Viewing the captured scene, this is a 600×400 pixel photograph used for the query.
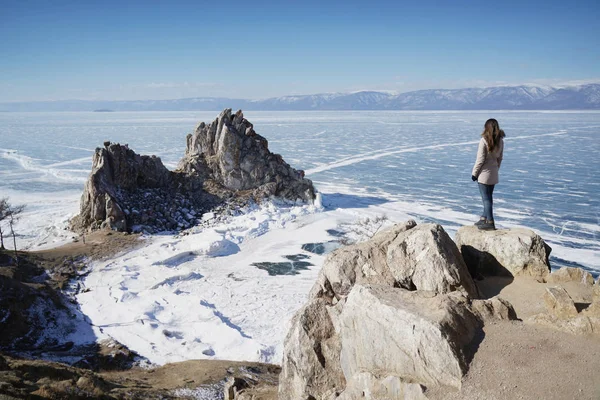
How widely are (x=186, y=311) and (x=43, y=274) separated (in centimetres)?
901

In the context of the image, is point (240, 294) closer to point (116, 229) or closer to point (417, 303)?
point (116, 229)

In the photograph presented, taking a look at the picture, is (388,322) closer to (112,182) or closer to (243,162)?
(112,182)

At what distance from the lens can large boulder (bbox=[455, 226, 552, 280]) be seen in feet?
32.9

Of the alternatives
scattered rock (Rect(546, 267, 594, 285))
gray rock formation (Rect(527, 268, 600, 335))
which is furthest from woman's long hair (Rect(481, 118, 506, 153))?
gray rock formation (Rect(527, 268, 600, 335))

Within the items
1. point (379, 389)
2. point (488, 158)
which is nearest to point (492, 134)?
point (488, 158)

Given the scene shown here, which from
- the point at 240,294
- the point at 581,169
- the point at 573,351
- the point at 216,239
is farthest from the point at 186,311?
the point at 581,169

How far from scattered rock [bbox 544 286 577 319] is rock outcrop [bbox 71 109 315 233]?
26417 millimetres

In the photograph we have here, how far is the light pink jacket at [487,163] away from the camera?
10.3 m

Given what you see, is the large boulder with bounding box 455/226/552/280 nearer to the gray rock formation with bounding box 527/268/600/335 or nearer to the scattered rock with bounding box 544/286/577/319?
the gray rock formation with bounding box 527/268/600/335

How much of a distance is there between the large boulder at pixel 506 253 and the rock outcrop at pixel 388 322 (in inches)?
43.4

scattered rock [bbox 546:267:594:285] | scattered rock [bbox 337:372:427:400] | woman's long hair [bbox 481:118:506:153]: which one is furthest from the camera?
woman's long hair [bbox 481:118:506:153]

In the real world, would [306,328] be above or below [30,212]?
above

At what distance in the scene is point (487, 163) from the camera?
1047 cm

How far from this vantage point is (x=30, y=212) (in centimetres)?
3500
